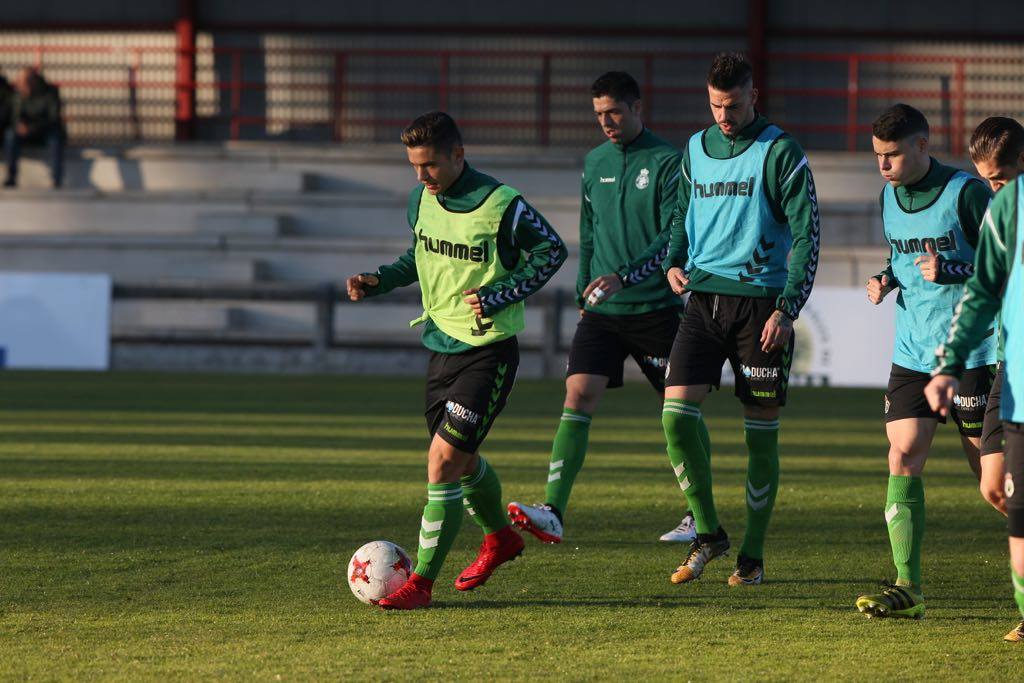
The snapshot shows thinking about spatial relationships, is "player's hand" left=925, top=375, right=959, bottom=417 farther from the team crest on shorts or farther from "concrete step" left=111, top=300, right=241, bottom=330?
"concrete step" left=111, top=300, right=241, bottom=330

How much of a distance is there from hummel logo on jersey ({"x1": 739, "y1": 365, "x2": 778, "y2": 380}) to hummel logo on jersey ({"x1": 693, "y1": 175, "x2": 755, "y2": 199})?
69cm

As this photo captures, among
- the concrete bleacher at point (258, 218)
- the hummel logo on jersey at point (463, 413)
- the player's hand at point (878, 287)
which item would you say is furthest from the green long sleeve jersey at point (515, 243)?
the concrete bleacher at point (258, 218)

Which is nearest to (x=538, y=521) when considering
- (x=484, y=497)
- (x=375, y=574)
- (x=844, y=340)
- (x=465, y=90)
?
(x=484, y=497)

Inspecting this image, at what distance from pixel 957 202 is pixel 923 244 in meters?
0.19

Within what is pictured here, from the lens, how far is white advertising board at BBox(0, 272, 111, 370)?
1769 cm

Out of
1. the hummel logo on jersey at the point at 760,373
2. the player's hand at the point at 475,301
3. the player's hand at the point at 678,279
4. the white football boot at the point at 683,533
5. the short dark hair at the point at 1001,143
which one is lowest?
the white football boot at the point at 683,533

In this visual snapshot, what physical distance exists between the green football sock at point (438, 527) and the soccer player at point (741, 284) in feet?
3.23

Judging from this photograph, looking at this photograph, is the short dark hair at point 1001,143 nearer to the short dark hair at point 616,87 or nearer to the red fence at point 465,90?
the short dark hair at point 616,87

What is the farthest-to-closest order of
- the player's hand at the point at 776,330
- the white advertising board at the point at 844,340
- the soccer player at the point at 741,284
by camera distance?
the white advertising board at the point at 844,340 < the soccer player at the point at 741,284 < the player's hand at the point at 776,330

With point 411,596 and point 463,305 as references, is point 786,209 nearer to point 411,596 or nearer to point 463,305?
point 463,305

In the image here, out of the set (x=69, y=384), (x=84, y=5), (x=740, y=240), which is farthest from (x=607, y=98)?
(x=84, y=5)

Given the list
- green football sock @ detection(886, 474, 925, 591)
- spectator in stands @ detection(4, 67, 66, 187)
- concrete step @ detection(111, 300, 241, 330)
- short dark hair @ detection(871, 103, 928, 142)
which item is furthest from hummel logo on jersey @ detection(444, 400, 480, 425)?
spectator in stands @ detection(4, 67, 66, 187)

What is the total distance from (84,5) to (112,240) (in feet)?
21.1

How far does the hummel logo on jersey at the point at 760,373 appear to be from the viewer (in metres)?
6.30
